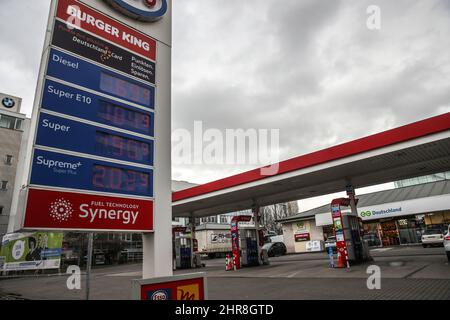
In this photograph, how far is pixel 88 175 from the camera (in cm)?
494

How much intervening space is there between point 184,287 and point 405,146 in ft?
38.8

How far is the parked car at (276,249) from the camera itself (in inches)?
1371

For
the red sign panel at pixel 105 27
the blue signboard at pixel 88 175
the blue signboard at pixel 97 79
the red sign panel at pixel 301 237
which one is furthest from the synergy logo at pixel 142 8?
the red sign panel at pixel 301 237

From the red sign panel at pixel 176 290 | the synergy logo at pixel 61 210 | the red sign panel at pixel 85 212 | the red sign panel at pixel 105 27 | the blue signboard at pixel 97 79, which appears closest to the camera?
the red sign panel at pixel 176 290

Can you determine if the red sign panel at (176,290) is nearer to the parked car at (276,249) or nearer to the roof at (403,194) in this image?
the parked car at (276,249)

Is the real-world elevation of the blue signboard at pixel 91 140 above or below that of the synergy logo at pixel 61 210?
above

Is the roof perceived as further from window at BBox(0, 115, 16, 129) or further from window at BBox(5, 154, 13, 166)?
window at BBox(0, 115, 16, 129)

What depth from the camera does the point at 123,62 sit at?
6031 mm

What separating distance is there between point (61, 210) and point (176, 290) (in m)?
2.02

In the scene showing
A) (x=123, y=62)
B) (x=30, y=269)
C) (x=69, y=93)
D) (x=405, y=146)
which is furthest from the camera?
(x=30, y=269)

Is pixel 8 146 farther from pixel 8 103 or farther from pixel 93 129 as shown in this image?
pixel 93 129
